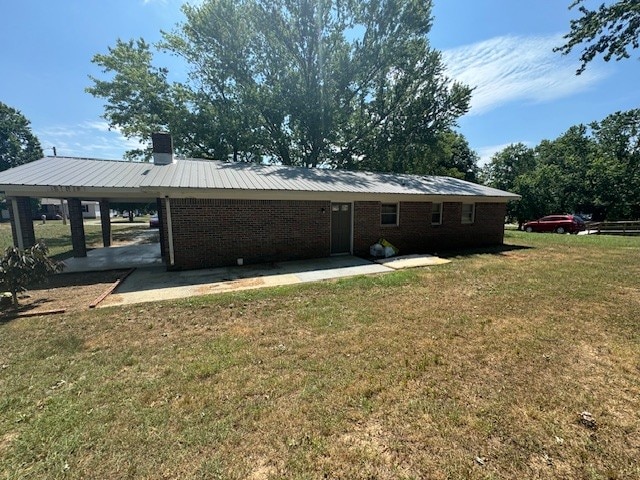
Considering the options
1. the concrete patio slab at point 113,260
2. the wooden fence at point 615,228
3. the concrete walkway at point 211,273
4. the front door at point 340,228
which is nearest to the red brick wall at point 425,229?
the front door at point 340,228

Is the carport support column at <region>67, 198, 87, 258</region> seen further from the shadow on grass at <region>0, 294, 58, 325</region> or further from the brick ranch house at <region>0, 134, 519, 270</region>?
the shadow on grass at <region>0, 294, 58, 325</region>

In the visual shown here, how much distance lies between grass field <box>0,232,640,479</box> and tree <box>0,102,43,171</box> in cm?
5489

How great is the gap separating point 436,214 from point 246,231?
870 centimetres

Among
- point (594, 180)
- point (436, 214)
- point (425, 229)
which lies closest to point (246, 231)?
point (425, 229)

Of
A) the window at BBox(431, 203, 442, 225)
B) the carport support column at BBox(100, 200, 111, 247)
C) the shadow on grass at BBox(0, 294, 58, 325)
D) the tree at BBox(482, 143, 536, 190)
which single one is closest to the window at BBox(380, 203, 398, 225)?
the window at BBox(431, 203, 442, 225)

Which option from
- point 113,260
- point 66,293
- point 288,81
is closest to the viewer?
point 66,293

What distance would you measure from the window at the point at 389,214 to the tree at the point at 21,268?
1048 cm

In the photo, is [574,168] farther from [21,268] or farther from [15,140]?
[15,140]

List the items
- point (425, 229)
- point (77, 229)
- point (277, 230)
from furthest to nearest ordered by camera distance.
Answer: point (425, 229) → point (77, 229) → point (277, 230)

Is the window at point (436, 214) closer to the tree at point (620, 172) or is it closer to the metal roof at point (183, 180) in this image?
the metal roof at point (183, 180)

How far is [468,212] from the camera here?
14.4 m

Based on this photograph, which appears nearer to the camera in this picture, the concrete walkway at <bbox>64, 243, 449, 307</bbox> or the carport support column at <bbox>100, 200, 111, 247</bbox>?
the concrete walkway at <bbox>64, 243, 449, 307</bbox>

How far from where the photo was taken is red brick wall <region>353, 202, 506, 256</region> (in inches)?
468

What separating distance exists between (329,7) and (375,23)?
336cm
